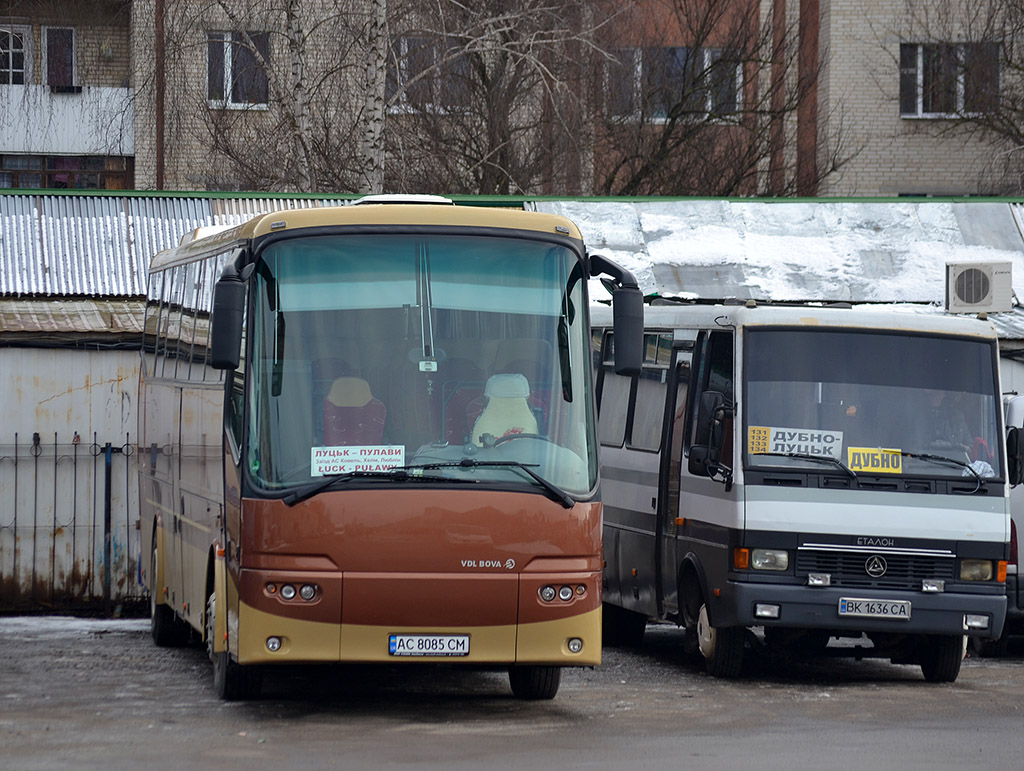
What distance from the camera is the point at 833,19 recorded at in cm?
4150

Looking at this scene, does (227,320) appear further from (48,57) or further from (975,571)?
(48,57)

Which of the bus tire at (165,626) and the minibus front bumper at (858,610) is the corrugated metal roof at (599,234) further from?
the minibus front bumper at (858,610)

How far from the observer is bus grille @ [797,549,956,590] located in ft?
41.1

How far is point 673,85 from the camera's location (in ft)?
109

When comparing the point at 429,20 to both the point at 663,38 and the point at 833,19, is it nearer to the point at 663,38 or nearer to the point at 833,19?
the point at 663,38

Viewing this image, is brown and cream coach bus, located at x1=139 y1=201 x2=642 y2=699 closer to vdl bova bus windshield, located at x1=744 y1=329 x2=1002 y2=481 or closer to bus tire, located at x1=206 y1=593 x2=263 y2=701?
bus tire, located at x1=206 y1=593 x2=263 y2=701

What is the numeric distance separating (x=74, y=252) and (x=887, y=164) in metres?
25.9

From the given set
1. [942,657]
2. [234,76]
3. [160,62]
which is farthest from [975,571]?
[234,76]

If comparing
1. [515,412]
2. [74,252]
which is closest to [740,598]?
[515,412]

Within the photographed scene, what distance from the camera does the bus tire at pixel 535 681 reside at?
37.1 ft

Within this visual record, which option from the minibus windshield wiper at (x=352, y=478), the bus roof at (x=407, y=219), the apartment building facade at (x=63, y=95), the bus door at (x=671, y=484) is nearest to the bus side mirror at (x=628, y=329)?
the bus roof at (x=407, y=219)

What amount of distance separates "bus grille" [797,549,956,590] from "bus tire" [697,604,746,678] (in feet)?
2.69

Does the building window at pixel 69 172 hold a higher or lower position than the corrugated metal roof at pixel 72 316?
higher

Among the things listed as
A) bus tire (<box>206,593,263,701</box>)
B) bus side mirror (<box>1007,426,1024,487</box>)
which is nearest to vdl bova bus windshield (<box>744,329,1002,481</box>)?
bus side mirror (<box>1007,426,1024,487</box>)
